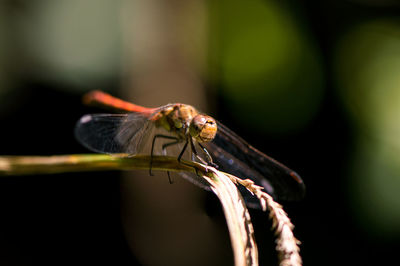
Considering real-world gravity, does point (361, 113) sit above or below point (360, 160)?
above

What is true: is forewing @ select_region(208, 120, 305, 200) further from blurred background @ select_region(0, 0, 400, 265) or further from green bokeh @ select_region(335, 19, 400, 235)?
green bokeh @ select_region(335, 19, 400, 235)

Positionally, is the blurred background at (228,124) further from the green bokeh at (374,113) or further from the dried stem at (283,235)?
the dried stem at (283,235)

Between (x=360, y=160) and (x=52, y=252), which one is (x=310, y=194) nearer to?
(x=360, y=160)

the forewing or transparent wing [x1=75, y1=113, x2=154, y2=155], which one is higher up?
transparent wing [x1=75, y1=113, x2=154, y2=155]

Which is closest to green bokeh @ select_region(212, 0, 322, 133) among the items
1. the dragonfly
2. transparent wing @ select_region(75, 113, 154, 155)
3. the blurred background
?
the blurred background

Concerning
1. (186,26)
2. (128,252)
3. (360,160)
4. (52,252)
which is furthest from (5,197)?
(360,160)

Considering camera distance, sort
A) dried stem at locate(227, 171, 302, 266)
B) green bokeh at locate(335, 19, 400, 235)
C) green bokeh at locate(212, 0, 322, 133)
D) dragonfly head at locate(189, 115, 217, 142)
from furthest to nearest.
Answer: green bokeh at locate(212, 0, 322, 133), green bokeh at locate(335, 19, 400, 235), dragonfly head at locate(189, 115, 217, 142), dried stem at locate(227, 171, 302, 266)

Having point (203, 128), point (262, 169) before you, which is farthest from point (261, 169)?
point (203, 128)

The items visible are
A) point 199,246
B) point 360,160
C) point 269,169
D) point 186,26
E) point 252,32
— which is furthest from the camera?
point 186,26
